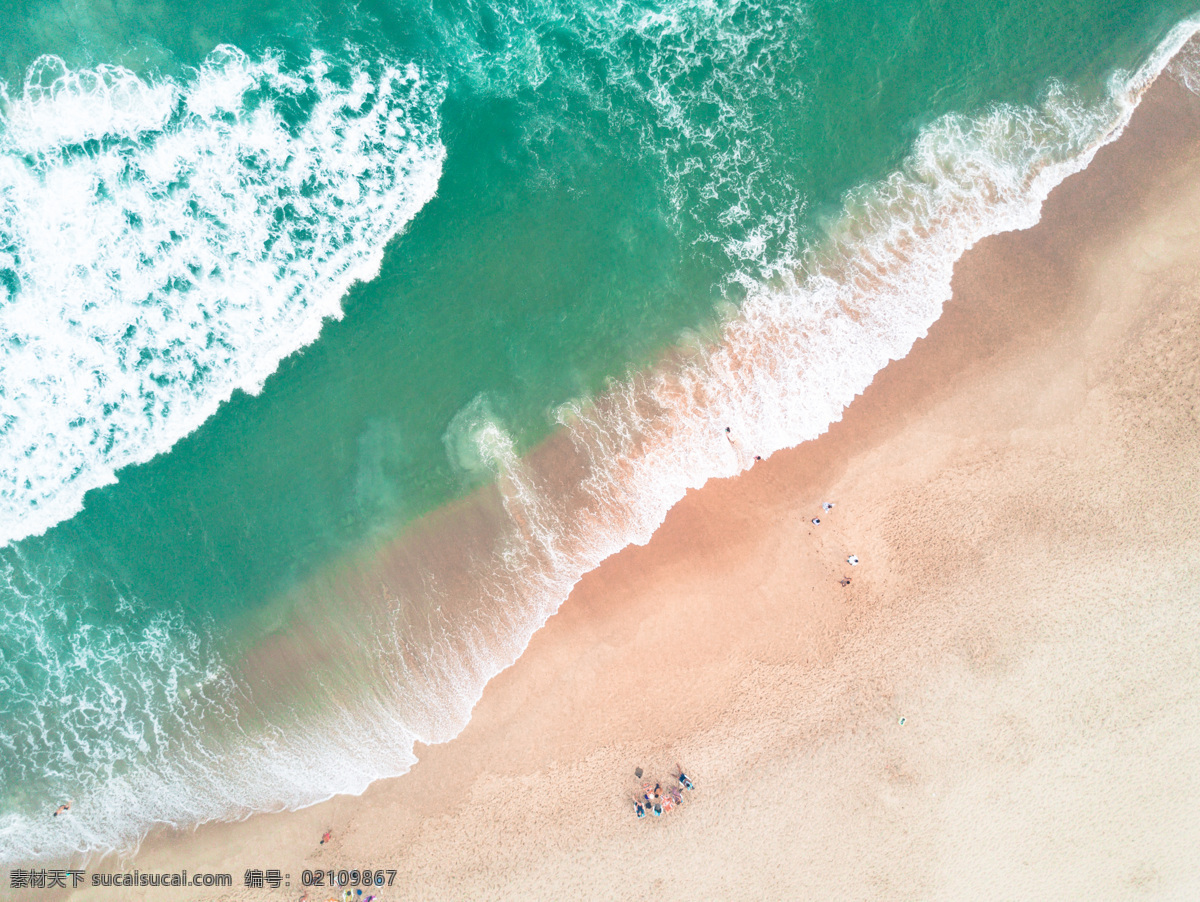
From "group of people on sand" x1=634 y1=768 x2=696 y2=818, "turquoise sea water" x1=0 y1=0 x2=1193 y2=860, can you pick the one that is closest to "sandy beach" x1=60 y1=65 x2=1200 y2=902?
"group of people on sand" x1=634 y1=768 x2=696 y2=818

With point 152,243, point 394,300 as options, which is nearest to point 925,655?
point 394,300

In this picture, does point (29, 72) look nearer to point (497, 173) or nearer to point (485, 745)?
point (497, 173)

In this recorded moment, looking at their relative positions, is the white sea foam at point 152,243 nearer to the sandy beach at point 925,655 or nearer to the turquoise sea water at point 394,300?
the turquoise sea water at point 394,300

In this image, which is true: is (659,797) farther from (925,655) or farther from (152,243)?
(152,243)

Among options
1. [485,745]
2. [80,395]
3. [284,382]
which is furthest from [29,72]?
[485,745]

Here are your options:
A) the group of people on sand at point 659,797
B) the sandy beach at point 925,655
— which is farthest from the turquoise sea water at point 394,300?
the group of people on sand at point 659,797
